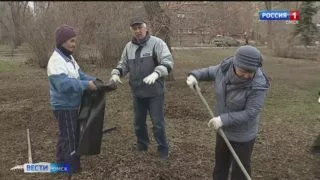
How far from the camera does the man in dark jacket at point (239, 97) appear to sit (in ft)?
10.9

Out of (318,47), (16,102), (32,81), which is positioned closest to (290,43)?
(318,47)

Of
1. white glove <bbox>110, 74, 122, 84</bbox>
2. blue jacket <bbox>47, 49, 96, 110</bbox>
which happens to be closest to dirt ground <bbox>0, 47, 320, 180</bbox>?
blue jacket <bbox>47, 49, 96, 110</bbox>

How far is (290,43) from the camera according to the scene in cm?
2436

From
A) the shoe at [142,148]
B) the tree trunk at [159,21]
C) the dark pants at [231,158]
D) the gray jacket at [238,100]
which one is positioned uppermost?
the tree trunk at [159,21]

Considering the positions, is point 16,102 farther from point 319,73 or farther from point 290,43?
point 290,43

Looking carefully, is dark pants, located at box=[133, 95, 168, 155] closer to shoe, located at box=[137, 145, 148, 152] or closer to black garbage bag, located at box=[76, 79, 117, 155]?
shoe, located at box=[137, 145, 148, 152]

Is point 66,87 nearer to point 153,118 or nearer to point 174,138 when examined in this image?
point 153,118

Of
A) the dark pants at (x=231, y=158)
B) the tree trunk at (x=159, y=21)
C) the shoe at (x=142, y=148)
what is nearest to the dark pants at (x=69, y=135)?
the shoe at (x=142, y=148)

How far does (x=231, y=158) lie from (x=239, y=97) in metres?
0.70

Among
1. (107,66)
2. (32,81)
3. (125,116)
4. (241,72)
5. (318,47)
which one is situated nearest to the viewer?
(241,72)

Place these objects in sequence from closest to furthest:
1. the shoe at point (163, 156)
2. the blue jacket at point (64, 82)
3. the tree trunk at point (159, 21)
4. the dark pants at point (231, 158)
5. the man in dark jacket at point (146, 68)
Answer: the dark pants at point (231, 158) < the blue jacket at point (64, 82) < the man in dark jacket at point (146, 68) < the shoe at point (163, 156) < the tree trunk at point (159, 21)

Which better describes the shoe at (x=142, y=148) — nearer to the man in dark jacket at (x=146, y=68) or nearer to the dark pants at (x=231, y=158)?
the man in dark jacket at (x=146, y=68)

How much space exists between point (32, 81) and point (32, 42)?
3.78 meters

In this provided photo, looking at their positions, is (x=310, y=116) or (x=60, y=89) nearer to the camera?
(x=60, y=89)
